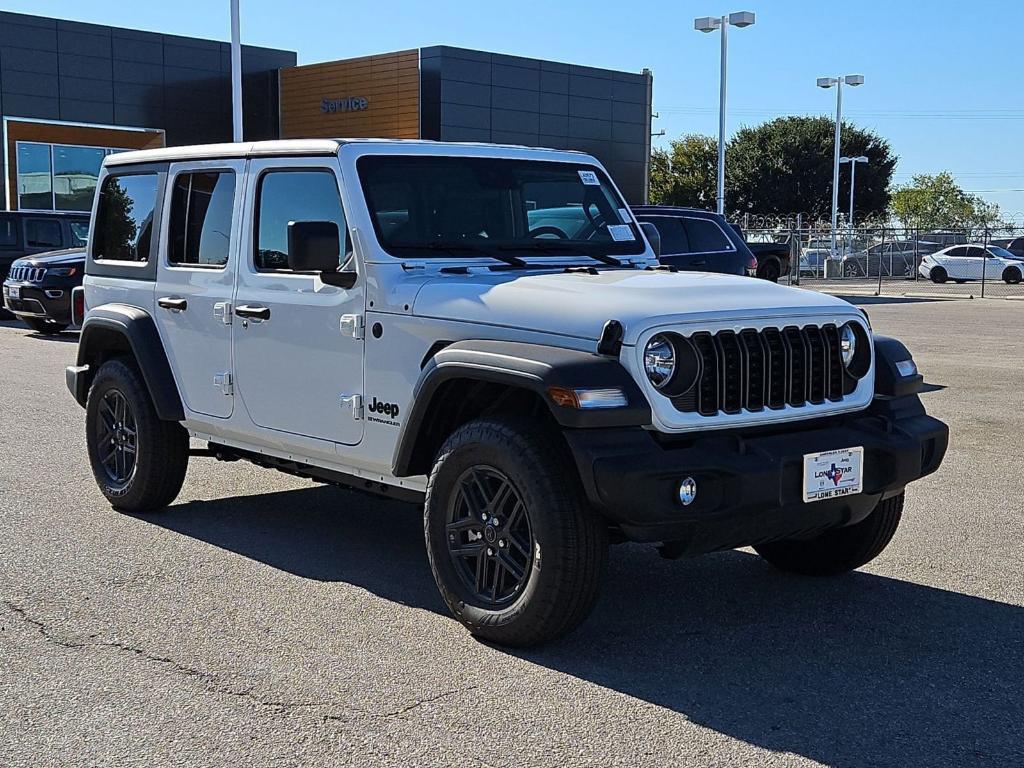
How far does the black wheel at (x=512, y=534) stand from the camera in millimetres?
4520

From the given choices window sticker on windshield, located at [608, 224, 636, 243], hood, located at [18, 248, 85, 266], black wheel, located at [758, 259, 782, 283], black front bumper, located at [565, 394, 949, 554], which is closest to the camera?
black front bumper, located at [565, 394, 949, 554]

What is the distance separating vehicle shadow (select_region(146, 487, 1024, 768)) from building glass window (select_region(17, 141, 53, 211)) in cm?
3137

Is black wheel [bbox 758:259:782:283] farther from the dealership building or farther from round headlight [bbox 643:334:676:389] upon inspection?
round headlight [bbox 643:334:676:389]

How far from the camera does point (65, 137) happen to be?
118 ft

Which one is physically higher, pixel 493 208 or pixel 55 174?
pixel 55 174

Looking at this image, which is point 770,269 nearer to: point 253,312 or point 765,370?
point 253,312

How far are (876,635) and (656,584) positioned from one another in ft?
3.53

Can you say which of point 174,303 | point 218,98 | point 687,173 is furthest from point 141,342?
point 687,173

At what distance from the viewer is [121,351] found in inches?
288

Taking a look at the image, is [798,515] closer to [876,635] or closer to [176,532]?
[876,635]

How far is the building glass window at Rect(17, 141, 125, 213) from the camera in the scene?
3525 cm

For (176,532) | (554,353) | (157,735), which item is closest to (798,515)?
(554,353)

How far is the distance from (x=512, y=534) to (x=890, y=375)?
1.74m

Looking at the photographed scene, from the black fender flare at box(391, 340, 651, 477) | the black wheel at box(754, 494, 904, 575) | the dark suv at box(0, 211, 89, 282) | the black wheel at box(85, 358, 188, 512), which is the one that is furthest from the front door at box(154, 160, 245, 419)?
the dark suv at box(0, 211, 89, 282)
